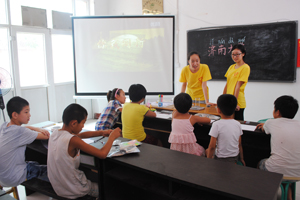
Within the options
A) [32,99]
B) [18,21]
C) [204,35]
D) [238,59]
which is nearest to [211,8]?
[204,35]

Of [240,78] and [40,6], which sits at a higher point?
[40,6]

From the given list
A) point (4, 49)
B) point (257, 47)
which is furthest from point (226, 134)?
point (4, 49)

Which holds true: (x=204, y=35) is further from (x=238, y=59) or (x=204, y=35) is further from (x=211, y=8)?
(x=238, y=59)

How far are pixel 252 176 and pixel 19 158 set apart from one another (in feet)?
5.91

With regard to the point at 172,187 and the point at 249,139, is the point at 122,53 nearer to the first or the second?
the point at 249,139

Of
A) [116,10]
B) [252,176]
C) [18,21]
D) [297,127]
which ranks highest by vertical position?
[116,10]

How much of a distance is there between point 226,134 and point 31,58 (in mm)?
4378

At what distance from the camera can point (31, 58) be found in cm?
481

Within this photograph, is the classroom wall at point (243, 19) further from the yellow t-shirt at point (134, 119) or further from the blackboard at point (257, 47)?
the yellow t-shirt at point (134, 119)

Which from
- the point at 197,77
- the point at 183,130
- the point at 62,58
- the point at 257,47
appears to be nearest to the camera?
the point at 183,130

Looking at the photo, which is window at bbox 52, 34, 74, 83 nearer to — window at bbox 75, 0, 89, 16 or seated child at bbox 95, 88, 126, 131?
window at bbox 75, 0, 89, 16

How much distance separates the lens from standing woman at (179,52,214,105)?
337 cm

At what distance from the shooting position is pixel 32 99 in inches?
191

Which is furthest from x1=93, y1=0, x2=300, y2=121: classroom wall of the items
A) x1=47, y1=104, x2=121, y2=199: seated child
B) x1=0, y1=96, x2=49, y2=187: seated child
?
x1=0, y1=96, x2=49, y2=187: seated child
